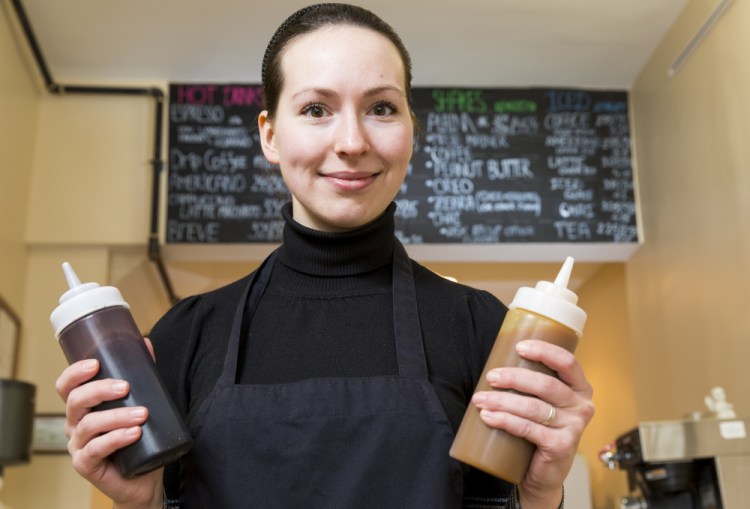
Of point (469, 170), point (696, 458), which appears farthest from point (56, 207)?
point (696, 458)

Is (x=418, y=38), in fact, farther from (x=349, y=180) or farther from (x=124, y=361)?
(x=124, y=361)

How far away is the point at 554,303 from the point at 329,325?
0.29 m

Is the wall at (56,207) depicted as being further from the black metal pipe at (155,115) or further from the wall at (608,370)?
the wall at (608,370)

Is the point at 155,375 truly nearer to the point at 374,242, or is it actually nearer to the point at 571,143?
the point at 374,242

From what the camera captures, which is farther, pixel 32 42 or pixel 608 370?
pixel 608 370

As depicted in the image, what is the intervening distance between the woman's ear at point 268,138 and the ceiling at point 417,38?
2.61 meters

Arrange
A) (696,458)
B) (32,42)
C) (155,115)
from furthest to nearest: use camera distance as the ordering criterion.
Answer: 1. (155,115)
2. (32,42)
3. (696,458)

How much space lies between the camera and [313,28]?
109 centimetres

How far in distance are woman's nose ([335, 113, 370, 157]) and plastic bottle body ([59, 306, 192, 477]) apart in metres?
0.30

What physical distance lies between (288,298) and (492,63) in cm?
337

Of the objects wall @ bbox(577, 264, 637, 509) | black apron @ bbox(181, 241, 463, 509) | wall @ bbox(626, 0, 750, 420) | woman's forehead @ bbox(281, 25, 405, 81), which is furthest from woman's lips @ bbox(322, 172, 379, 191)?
wall @ bbox(577, 264, 637, 509)

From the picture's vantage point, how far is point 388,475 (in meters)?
0.92

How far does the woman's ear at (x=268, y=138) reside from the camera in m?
1.19

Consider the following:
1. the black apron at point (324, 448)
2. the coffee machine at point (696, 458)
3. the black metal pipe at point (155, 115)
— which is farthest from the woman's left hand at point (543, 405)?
the black metal pipe at point (155, 115)
